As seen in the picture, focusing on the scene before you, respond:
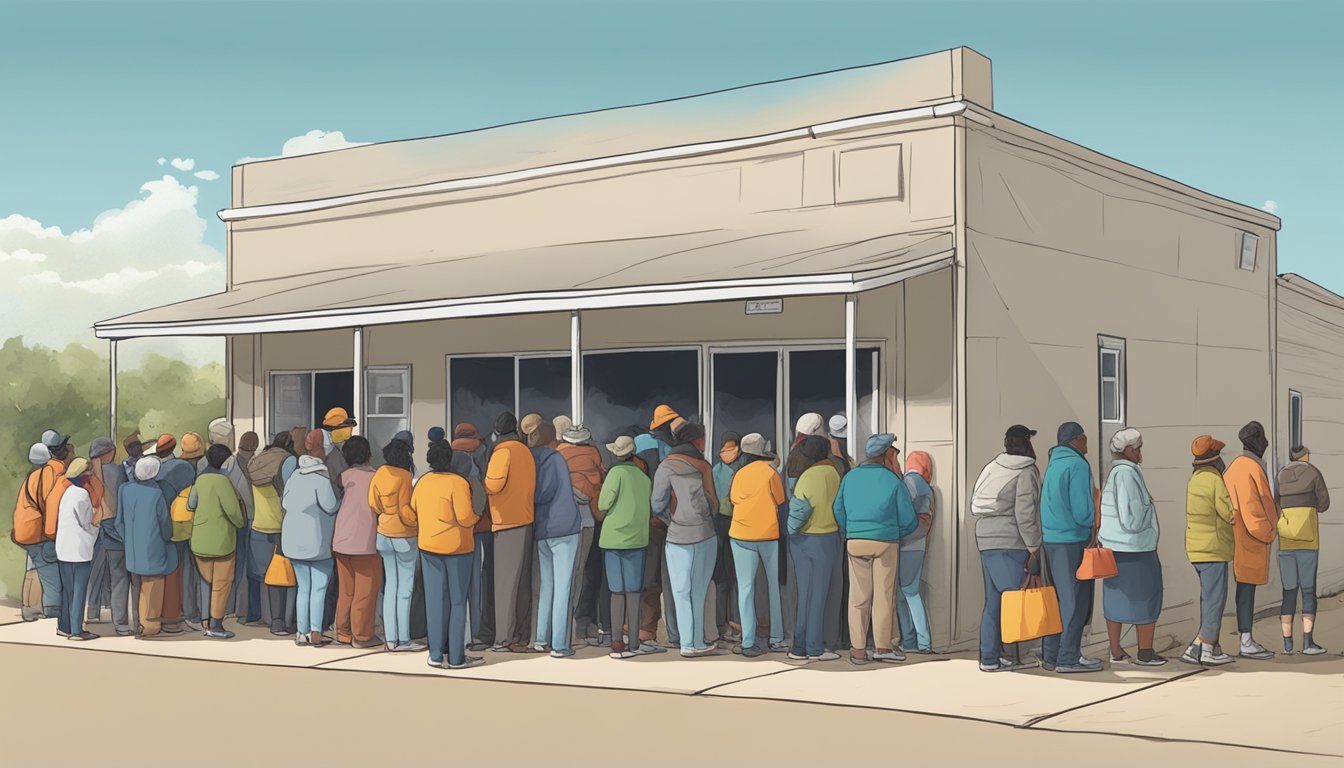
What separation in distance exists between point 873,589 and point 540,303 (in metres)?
3.61

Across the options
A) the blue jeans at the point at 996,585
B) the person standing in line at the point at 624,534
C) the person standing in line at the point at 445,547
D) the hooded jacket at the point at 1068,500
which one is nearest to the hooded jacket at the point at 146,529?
the person standing in line at the point at 445,547

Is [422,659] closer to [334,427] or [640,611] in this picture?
[640,611]

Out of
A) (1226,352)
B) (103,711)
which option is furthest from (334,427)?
(1226,352)

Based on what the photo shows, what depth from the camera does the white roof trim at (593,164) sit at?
12.6 metres

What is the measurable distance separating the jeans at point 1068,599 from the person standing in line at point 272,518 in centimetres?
586

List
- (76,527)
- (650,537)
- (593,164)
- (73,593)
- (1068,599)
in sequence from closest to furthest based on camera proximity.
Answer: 1. (1068,599)
2. (650,537)
3. (76,527)
4. (73,593)
5. (593,164)

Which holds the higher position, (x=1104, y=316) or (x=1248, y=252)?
(x=1248, y=252)

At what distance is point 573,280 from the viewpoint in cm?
1295

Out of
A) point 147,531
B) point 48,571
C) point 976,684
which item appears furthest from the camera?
point 48,571

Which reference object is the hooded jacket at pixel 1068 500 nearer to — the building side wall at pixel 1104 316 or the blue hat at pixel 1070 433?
the blue hat at pixel 1070 433

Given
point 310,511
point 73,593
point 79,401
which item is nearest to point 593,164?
point 310,511

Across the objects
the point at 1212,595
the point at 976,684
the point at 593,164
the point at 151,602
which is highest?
the point at 593,164

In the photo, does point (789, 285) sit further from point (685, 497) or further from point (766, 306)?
point (685, 497)

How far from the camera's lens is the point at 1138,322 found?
1443 centimetres
